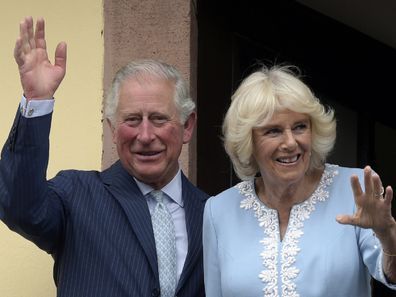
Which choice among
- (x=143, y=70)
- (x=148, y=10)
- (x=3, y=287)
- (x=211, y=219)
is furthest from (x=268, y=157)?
(x=3, y=287)

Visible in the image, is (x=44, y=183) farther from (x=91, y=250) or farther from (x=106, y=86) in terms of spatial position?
(x=106, y=86)

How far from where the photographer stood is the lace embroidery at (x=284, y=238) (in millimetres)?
2289

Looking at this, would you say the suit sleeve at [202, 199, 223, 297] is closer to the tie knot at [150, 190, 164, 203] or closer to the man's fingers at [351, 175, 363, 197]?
the tie knot at [150, 190, 164, 203]

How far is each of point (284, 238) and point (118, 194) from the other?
1.88 feet

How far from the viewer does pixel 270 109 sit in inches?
93.6

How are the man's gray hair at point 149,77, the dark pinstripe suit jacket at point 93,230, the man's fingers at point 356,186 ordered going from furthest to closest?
the man's gray hair at point 149,77
the dark pinstripe suit jacket at point 93,230
the man's fingers at point 356,186

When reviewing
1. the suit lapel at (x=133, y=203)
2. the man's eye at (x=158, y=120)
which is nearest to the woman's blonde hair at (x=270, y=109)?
the man's eye at (x=158, y=120)

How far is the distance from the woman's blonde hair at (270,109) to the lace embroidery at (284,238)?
0.34 ft

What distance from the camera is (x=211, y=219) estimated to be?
2520 millimetres

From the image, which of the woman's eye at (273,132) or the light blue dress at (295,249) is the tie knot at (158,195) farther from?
the woman's eye at (273,132)

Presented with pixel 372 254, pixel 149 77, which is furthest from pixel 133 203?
pixel 372 254

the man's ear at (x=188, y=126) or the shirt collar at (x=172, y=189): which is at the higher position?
the man's ear at (x=188, y=126)

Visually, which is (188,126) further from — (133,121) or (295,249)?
(295,249)

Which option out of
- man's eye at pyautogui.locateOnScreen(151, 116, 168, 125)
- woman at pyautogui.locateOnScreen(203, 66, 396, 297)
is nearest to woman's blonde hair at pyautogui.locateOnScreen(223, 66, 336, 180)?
woman at pyautogui.locateOnScreen(203, 66, 396, 297)
